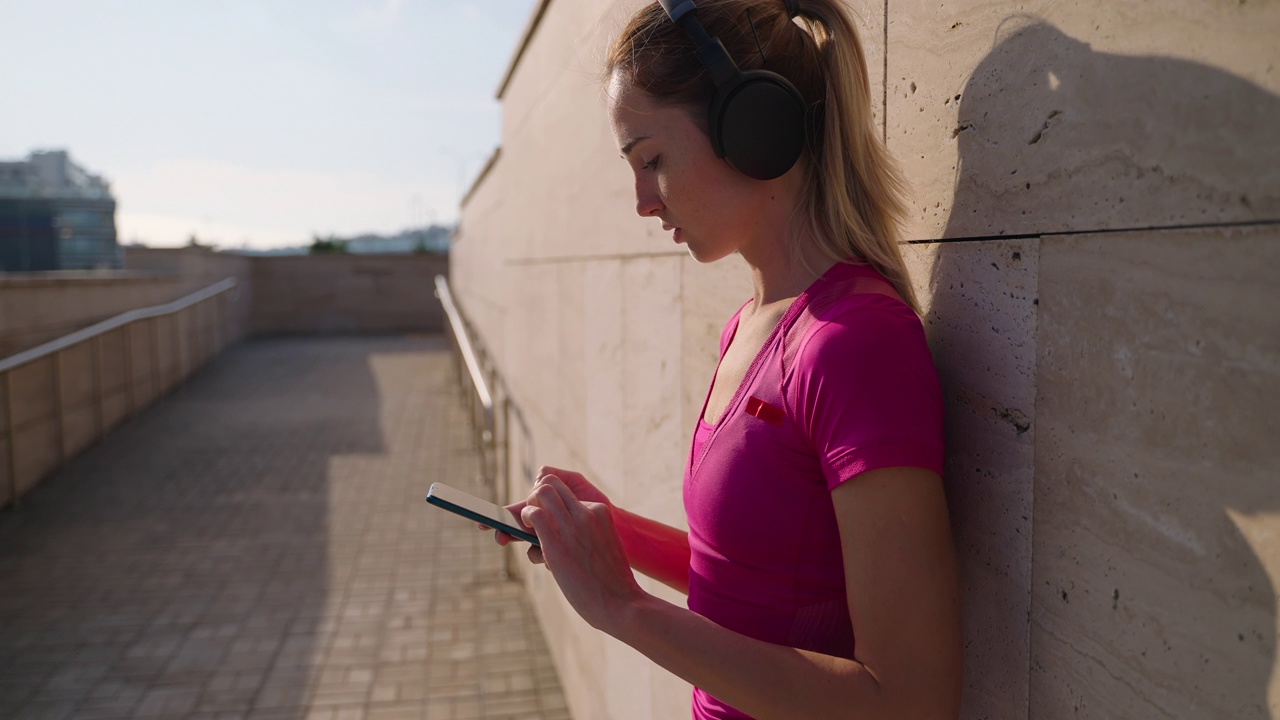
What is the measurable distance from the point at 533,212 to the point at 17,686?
369cm

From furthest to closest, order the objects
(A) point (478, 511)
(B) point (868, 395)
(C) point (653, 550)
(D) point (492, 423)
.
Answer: (D) point (492, 423)
(C) point (653, 550)
(A) point (478, 511)
(B) point (868, 395)

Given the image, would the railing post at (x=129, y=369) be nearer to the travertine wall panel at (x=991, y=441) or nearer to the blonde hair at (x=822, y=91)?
the blonde hair at (x=822, y=91)

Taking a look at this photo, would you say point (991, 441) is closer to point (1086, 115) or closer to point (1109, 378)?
point (1109, 378)

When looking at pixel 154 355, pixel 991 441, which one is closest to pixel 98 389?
pixel 154 355

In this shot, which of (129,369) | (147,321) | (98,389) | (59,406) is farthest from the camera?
(147,321)

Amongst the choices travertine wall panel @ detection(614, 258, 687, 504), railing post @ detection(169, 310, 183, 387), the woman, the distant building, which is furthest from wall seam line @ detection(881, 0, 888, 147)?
railing post @ detection(169, 310, 183, 387)

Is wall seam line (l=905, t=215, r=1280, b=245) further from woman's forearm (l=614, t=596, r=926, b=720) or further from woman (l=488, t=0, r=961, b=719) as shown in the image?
woman's forearm (l=614, t=596, r=926, b=720)

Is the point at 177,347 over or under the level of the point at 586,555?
under

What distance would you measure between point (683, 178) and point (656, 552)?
682mm

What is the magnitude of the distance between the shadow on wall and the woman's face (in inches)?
11.5

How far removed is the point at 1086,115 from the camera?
98 cm

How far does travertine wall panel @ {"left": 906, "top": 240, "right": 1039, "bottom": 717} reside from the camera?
1.12 metres

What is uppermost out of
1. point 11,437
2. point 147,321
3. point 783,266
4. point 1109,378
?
point 783,266

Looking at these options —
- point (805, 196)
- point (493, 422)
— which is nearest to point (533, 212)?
point (493, 422)
